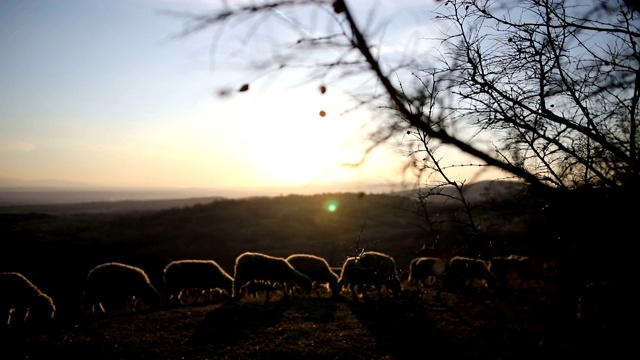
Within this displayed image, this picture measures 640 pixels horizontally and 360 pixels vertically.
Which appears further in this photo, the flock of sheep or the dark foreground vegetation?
the flock of sheep

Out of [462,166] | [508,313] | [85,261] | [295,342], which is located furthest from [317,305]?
[85,261]

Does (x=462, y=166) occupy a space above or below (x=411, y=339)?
above

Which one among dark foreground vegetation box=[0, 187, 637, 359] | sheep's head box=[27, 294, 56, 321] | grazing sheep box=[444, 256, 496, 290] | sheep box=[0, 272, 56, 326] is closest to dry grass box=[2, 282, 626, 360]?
dark foreground vegetation box=[0, 187, 637, 359]

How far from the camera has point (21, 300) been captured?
34.8 feet

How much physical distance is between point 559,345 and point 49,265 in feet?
90.8

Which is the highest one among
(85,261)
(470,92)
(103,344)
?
(470,92)

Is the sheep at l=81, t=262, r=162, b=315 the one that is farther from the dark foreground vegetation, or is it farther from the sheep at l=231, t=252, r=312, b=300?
the sheep at l=231, t=252, r=312, b=300

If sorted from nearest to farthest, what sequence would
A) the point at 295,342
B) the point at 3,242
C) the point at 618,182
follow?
1. the point at 618,182
2. the point at 295,342
3. the point at 3,242

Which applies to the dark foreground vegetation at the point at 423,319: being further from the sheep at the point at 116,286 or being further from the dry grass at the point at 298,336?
the sheep at the point at 116,286

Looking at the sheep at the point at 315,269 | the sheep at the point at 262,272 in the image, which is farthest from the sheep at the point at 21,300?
the sheep at the point at 315,269

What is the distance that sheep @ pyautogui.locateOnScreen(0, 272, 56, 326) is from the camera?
10.3 m

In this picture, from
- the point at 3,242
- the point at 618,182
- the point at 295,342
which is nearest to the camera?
the point at 618,182

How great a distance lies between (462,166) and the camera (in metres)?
3.51

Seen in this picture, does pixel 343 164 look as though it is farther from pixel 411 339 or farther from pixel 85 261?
pixel 85 261
